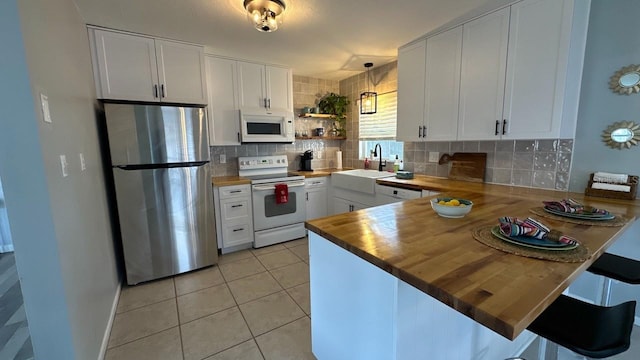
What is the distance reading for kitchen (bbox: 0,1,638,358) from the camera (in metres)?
1.02

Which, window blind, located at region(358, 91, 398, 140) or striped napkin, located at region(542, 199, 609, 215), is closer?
striped napkin, located at region(542, 199, 609, 215)

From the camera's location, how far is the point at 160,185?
2.42 metres

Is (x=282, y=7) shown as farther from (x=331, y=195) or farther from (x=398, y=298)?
(x=331, y=195)

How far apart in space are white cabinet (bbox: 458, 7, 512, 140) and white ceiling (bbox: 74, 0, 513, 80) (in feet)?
0.45

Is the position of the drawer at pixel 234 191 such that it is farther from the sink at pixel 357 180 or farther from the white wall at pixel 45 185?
the white wall at pixel 45 185

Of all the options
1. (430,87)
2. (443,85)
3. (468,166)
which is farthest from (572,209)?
(430,87)

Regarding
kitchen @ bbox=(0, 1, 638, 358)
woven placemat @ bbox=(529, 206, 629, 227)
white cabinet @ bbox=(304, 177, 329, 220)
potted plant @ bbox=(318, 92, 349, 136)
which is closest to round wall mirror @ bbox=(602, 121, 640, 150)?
kitchen @ bbox=(0, 1, 638, 358)

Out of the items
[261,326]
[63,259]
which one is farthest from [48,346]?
[261,326]

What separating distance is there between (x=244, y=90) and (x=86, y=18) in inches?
59.3

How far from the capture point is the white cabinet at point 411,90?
8.92 feet

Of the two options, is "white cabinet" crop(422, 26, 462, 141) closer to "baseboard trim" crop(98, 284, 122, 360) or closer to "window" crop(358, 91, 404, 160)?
"window" crop(358, 91, 404, 160)

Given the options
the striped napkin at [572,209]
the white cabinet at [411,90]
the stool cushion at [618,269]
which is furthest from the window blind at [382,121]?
the stool cushion at [618,269]

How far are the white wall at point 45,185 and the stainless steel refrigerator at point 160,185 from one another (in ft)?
2.46

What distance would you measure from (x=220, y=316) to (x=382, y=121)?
10.1 ft
